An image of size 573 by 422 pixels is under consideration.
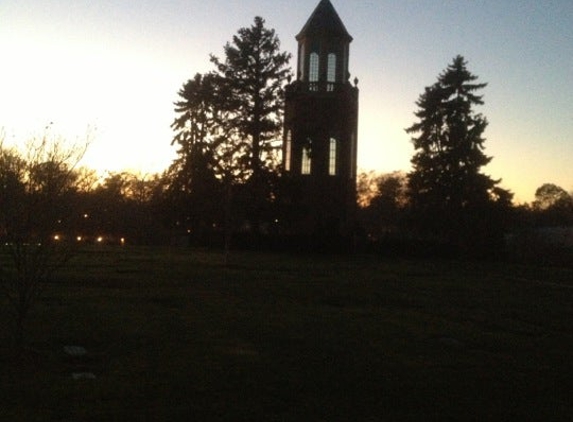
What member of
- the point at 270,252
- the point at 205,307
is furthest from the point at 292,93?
the point at 205,307

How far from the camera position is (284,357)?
11.4 metres

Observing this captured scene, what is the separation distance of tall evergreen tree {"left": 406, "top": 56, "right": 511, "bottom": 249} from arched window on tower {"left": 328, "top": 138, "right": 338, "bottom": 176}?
Answer: 5831 mm

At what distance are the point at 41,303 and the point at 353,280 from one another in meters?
14.2

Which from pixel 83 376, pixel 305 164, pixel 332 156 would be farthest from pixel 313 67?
pixel 83 376

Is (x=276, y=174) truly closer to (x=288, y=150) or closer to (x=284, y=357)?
(x=288, y=150)

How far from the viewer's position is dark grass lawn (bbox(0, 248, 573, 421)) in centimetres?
830

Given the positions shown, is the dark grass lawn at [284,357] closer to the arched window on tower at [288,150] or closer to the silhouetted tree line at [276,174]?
the silhouetted tree line at [276,174]

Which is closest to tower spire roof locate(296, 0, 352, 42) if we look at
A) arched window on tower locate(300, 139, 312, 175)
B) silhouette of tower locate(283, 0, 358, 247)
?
silhouette of tower locate(283, 0, 358, 247)

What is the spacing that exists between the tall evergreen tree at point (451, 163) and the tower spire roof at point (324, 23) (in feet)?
27.3

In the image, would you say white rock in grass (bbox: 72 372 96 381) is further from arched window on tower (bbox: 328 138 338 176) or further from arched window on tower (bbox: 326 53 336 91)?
arched window on tower (bbox: 326 53 336 91)

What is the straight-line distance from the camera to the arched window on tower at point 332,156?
61531 millimetres

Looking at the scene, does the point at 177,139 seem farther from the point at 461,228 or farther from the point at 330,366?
the point at 330,366

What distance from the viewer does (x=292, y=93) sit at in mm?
57031

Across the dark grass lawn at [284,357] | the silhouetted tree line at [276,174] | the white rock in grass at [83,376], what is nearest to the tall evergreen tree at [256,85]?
the silhouetted tree line at [276,174]
